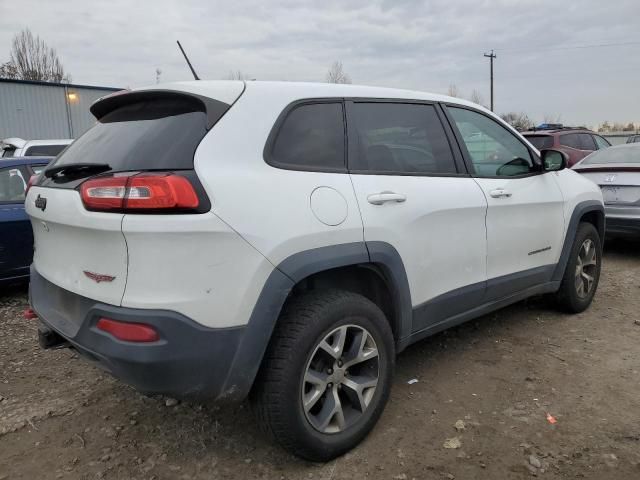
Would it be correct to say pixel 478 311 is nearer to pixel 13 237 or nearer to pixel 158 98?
pixel 158 98

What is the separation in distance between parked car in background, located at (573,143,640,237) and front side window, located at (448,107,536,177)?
2.94m

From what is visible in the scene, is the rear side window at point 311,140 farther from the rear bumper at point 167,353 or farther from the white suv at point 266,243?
the rear bumper at point 167,353

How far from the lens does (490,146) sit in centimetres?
369

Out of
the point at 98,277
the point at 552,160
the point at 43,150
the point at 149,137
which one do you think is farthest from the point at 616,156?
the point at 43,150

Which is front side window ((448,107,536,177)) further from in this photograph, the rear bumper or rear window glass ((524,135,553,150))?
rear window glass ((524,135,553,150))

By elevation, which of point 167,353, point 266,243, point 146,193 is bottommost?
point 167,353

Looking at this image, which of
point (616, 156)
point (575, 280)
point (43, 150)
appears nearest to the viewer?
point (575, 280)

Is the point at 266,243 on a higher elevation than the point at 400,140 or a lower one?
lower

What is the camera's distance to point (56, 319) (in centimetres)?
245

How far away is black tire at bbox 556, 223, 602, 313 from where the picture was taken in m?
4.29

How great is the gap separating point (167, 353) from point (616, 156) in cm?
672

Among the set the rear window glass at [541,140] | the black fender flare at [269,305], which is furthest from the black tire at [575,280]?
the rear window glass at [541,140]

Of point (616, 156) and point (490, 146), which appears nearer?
point (490, 146)

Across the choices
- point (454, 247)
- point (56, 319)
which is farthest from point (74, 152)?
point (454, 247)
